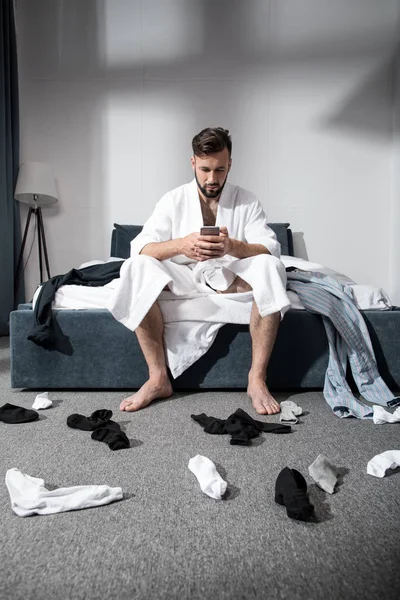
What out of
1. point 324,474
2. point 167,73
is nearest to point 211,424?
point 324,474

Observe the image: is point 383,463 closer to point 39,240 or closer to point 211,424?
point 211,424

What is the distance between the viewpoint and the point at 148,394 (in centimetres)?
169

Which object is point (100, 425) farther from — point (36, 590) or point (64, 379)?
point (36, 590)

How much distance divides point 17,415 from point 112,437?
1.34 feet

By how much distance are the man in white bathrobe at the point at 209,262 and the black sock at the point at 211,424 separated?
0.22 meters

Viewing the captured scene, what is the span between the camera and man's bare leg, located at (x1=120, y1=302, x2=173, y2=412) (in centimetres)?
174

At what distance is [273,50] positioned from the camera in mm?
3561

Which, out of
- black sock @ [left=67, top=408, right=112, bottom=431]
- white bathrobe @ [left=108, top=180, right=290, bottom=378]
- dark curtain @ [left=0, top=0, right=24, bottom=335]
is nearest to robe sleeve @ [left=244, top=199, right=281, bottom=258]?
white bathrobe @ [left=108, top=180, right=290, bottom=378]

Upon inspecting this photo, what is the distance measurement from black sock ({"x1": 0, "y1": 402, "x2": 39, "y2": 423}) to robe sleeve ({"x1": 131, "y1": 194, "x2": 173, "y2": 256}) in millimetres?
740

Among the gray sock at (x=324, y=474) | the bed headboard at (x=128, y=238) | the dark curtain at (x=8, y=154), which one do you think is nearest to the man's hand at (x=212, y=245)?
the gray sock at (x=324, y=474)

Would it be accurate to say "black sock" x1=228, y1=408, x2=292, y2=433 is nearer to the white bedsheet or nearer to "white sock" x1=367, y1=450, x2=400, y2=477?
"white sock" x1=367, y1=450, x2=400, y2=477

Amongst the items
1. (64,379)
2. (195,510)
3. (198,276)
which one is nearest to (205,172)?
(198,276)

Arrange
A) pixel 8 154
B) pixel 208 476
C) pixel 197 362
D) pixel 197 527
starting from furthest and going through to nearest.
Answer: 1. pixel 8 154
2. pixel 197 362
3. pixel 208 476
4. pixel 197 527

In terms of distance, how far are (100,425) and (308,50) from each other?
330 cm
